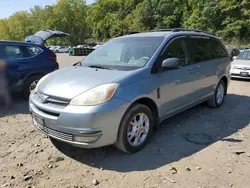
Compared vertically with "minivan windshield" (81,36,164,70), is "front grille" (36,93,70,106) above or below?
below

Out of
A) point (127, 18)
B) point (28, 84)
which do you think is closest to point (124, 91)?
point (28, 84)

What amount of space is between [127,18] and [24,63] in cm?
5399

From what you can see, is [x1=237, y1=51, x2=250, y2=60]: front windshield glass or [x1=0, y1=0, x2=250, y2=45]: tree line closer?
[x1=237, y1=51, x2=250, y2=60]: front windshield glass

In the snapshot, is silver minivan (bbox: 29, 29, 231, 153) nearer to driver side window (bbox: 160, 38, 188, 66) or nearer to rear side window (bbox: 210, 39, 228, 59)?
driver side window (bbox: 160, 38, 188, 66)

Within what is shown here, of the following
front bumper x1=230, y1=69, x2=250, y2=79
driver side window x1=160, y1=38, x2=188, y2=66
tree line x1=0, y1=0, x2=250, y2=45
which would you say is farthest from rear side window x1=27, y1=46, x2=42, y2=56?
tree line x1=0, y1=0, x2=250, y2=45

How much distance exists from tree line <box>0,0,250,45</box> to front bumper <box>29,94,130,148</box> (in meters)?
32.9

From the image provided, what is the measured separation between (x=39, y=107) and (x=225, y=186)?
250 cm

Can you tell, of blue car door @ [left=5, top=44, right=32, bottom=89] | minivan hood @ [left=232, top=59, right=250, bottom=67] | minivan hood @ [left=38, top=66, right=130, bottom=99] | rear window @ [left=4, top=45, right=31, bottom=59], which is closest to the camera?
minivan hood @ [left=38, top=66, right=130, bottom=99]

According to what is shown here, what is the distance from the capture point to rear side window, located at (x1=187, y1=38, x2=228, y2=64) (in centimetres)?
462

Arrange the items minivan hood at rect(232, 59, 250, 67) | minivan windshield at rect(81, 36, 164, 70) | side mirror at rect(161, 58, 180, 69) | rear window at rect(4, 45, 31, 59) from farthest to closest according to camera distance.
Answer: minivan hood at rect(232, 59, 250, 67), rear window at rect(4, 45, 31, 59), minivan windshield at rect(81, 36, 164, 70), side mirror at rect(161, 58, 180, 69)

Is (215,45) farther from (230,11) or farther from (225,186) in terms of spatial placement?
(230,11)

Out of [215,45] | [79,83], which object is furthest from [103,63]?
[215,45]

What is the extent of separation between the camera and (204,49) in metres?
5.02

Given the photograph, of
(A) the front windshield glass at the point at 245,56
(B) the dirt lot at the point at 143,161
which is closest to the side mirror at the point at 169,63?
(B) the dirt lot at the point at 143,161
